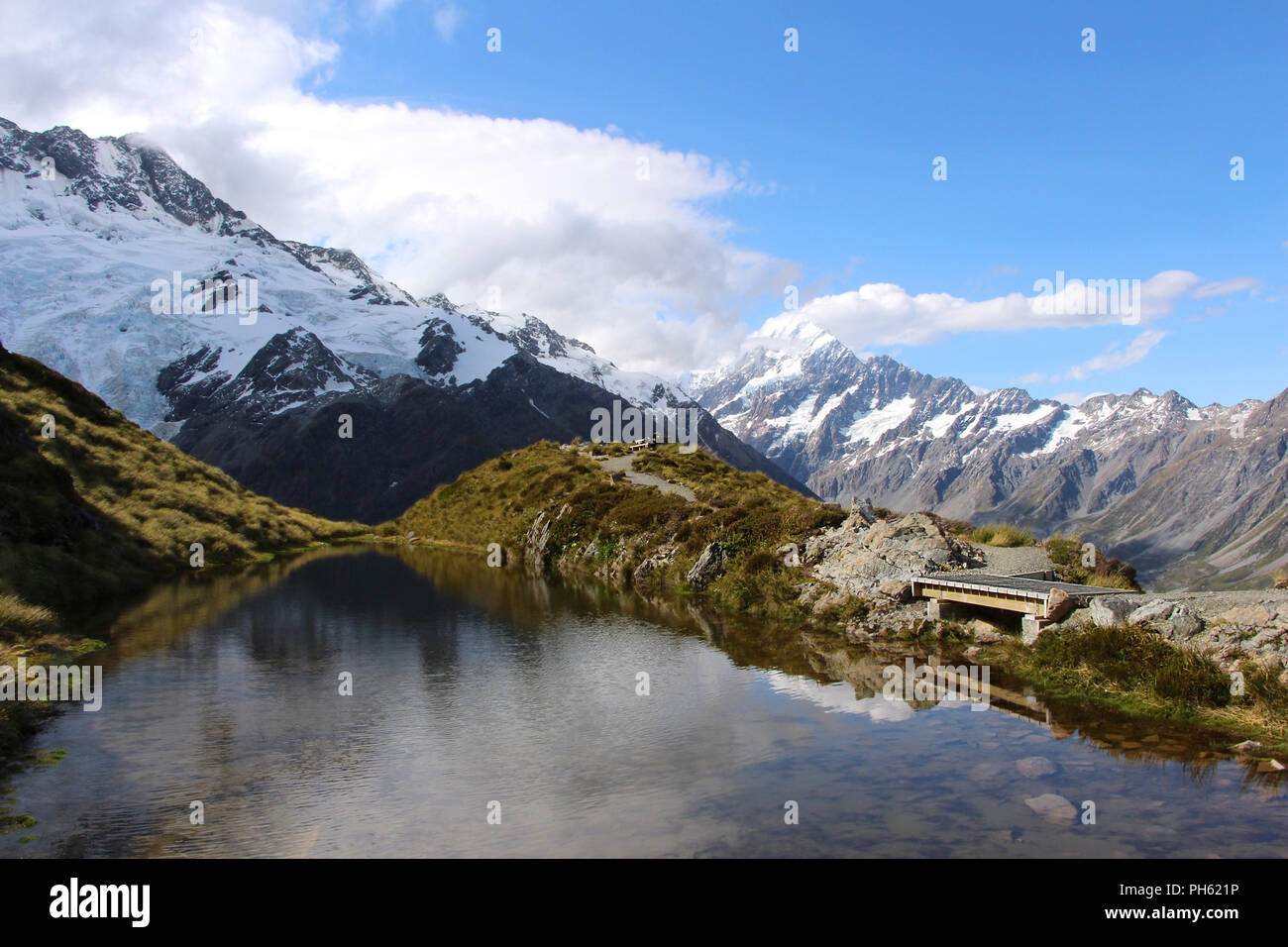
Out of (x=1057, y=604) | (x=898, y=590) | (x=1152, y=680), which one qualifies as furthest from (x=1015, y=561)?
(x=1152, y=680)

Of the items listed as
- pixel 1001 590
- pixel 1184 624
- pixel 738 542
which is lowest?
pixel 1184 624

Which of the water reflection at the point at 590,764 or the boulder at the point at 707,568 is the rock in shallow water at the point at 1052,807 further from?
the boulder at the point at 707,568

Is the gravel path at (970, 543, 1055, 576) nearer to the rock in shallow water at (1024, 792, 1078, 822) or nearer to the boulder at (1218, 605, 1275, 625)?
the boulder at (1218, 605, 1275, 625)

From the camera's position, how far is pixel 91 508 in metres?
45.1

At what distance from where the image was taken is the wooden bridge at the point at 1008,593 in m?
25.1

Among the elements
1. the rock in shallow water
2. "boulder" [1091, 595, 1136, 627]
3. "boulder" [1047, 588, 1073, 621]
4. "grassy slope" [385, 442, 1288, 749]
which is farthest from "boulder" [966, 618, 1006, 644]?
the rock in shallow water

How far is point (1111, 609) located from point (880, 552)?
11.5 m

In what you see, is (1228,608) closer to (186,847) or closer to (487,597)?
(186,847)

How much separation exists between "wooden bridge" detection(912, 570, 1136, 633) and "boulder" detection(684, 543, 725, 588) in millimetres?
13485

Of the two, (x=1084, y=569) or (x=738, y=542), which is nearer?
(x=1084, y=569)

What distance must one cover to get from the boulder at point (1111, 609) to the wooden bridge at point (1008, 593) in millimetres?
1053

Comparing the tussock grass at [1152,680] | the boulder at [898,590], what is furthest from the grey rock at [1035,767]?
the boulder at [898,590]

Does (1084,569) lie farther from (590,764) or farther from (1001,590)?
(590,764)

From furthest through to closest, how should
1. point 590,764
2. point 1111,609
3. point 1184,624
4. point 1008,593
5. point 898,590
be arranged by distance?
1. point 898,590
2. point 1008,593
3. point 1111,609
4. point 1184,624
5. point 590,764
